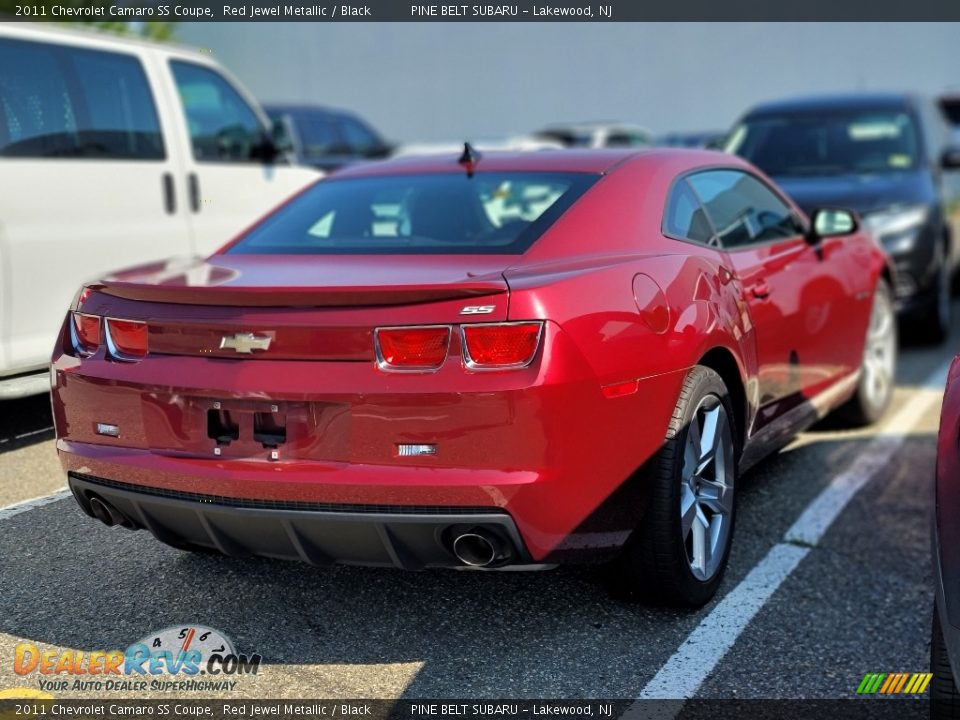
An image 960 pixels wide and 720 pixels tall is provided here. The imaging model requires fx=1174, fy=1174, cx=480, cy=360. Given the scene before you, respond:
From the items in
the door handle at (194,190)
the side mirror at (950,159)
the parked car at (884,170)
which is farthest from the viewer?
the side mirror at (950,159)

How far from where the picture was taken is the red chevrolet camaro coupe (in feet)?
10.1

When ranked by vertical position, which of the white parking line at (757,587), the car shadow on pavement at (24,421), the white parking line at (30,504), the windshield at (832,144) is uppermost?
the windshield at (832,144)

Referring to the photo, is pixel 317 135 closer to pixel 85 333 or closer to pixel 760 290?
pixel 760 290

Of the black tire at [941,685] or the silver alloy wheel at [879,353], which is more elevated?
the black tire at [941,685]

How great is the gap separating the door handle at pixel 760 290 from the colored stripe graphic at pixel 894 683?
149 centimetres

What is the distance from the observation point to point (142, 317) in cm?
338

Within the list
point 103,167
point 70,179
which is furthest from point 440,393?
point 103,167

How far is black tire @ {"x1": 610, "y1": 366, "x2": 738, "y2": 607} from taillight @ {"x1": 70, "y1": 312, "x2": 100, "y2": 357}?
169 cm

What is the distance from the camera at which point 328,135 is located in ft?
49.0

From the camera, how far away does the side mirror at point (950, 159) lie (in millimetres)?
9328

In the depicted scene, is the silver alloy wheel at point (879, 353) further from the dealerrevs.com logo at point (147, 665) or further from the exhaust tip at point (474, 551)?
the dealerrevs.com logo at point (147, 665)

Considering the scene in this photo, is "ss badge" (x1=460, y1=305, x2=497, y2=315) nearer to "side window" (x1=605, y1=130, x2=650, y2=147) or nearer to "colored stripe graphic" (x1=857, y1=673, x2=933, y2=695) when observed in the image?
"colored stripe graphic" (x1=857, y1=673, x2=933, y2=695)
